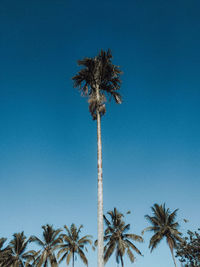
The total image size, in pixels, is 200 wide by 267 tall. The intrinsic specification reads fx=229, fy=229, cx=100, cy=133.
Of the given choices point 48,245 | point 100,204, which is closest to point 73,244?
point 48,245

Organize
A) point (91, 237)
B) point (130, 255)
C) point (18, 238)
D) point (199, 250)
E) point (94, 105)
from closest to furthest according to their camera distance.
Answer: point (94, 105), point (199, 250), point (130, 255), point (91, 237), point (18, 238)

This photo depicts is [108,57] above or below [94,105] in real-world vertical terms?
above

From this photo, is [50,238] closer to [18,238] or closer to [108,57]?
[18,238]

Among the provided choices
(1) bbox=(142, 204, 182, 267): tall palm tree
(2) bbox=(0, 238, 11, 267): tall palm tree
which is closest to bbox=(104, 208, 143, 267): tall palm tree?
(1) bbox=(142, 204, 182, 267): tall palm tree

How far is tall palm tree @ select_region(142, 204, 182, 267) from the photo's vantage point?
34.8m

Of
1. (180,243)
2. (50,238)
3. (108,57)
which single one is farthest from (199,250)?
(108,57)

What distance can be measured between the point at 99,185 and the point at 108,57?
9.40 meters

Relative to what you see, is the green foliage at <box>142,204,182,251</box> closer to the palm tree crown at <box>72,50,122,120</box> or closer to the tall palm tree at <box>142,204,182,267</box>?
the tall palm tree at <box>142,204,182,267</box>

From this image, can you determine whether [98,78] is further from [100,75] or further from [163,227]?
[163,227]

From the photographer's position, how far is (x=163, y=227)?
36.3m

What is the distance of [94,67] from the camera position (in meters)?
16.1

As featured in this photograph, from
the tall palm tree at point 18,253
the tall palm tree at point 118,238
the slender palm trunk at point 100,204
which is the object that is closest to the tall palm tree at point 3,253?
the tall palm tree at point 18,253

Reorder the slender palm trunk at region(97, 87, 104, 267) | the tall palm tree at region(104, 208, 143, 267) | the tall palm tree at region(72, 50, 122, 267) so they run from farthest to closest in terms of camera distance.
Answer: the tall palm tree at region(104, 208, 143, 267) < the tall palm tree at region(72, 50, 122, 267) < the slender palm trunk at region(97, 87, 104, 267)

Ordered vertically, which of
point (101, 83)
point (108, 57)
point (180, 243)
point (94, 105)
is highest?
point (108, 57)
